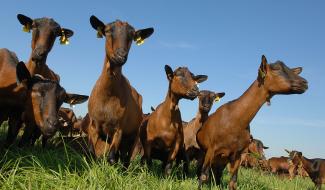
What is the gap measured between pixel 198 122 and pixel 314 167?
9879mm

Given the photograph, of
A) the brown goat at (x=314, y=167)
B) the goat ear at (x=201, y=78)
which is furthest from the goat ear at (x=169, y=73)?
the brown goat at (x=314, y=167)

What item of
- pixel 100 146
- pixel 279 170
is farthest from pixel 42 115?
pixel 279 170

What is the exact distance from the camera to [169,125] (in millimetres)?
11438

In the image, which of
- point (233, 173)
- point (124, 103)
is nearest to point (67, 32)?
point (124, 103)

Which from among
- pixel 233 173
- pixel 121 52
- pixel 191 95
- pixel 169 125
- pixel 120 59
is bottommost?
pixel 233 173

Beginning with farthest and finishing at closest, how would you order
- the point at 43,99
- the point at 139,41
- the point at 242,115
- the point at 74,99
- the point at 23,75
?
the point at 242,115 → the point at 139,41 → the point at 74,99 → the point at 23,75 → the point at 43,99

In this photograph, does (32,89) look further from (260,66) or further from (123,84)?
(260,66)

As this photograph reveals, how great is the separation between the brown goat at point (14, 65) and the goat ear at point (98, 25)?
1036 millimetres

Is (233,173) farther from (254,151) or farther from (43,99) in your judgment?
(254,151)

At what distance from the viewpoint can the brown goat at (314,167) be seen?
20.3m

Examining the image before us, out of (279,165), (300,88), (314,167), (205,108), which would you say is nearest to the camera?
(300,88)

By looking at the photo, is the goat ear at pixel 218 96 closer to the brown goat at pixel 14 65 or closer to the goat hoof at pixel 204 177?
the goat hoof at pixel 204 177

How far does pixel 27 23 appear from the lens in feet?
32.4

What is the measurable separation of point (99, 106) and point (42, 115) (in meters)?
2.24
